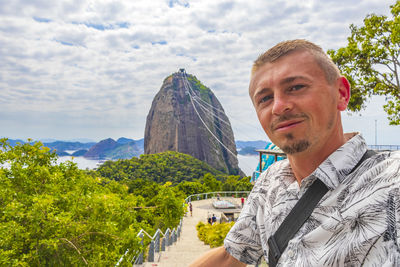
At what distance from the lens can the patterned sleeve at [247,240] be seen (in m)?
1.03

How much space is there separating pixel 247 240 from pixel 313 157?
1.35 ft

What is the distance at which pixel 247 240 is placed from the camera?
3.39ft

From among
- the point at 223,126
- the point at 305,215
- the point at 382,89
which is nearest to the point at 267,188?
the point at 305,215

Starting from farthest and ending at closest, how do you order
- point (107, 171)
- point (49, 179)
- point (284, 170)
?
point (107, 171) → point (49, 179) → point (284, 170)

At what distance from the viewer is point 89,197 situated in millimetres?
3770

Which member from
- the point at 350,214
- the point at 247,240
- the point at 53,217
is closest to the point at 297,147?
the point at 350,214

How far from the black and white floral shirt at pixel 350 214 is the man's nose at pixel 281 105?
0.17 metres

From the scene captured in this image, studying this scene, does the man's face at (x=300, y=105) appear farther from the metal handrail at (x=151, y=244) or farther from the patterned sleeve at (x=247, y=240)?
the metal handrail at (x=151, y=244)

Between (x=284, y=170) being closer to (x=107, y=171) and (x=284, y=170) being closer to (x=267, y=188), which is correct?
(x=267, y=188)

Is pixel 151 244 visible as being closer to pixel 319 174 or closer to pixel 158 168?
pixel 319 174

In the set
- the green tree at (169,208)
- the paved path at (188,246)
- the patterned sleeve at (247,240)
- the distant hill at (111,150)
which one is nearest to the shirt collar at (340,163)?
the patterned sleeve at (247,240)

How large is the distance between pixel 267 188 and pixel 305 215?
12.4 inches

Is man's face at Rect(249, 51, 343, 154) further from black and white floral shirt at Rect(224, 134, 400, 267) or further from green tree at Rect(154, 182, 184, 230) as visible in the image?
green tree at Rect(154, 182, 184, 230)

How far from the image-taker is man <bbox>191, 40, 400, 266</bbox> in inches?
23.6
